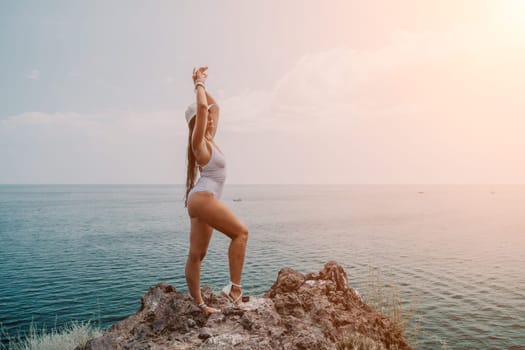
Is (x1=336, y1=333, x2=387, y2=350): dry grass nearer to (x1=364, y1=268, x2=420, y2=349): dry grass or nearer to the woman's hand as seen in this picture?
(x1=364, y1=268, x2=420, y2=349): dry grass

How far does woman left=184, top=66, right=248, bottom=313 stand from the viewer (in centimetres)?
553

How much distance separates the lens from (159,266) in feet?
105

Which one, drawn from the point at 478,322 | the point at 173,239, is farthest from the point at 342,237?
the point at 478,322

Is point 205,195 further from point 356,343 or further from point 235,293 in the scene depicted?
point 356,343

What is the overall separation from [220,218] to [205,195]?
38 centimetres

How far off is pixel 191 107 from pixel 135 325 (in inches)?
129

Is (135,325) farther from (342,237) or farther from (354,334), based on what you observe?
(342,237)

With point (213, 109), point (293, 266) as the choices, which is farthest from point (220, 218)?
point (293, 266)

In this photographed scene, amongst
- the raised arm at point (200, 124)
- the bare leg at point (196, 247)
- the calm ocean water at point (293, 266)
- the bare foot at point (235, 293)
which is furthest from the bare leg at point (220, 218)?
the calm ocean water at point (293, 266)

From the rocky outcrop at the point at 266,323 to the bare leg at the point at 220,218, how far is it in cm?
80

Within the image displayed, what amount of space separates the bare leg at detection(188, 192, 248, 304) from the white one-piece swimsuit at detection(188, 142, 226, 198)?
0.33 ft

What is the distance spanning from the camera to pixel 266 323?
5.75m

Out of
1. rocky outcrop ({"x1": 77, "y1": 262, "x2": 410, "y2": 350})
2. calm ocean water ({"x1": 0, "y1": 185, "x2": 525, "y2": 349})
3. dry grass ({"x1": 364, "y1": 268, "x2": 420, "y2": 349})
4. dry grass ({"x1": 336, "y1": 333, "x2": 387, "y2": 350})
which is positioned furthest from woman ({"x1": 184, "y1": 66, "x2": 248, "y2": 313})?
calm ocean water ({"x1": 0, "y1": 185, "x2": 525, "y2": 349})

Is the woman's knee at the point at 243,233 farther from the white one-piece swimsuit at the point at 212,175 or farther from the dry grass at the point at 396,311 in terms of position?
the dry grass at the point at 396,311
